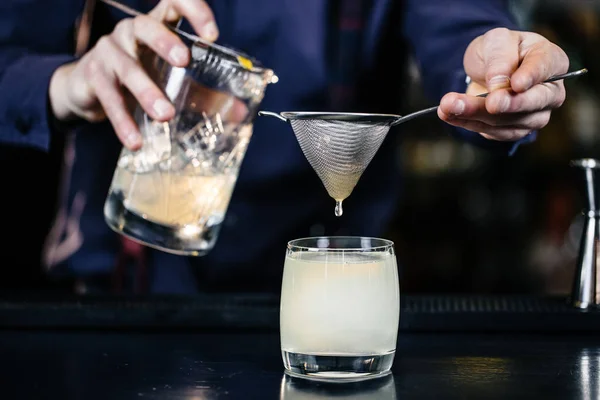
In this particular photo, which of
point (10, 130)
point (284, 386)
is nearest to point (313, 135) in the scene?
point (284, 386)

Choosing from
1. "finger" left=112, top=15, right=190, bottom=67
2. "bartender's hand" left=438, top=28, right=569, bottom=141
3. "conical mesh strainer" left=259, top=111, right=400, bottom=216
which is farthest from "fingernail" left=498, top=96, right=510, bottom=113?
"finger" left=112, top=15, right=190, bottom=67

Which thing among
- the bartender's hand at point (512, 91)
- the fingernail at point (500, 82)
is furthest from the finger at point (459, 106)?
the fingernail at point (500, 82)

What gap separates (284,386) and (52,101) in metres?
0.93

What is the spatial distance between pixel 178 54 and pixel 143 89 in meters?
0.09

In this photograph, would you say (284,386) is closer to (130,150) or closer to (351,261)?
(351,261)

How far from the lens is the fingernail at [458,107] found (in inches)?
45.7

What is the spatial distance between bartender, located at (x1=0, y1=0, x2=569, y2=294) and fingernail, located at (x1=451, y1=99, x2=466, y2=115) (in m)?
0.63

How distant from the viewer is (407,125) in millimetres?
3453

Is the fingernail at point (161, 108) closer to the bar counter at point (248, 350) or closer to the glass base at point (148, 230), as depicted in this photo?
the glass base at point (148, 230)

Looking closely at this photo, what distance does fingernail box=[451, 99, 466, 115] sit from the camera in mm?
1160

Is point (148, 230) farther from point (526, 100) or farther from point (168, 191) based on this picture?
point (526, 100)

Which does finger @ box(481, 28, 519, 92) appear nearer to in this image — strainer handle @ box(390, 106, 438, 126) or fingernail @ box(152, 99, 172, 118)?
strainer handle @ box(390, 106, 438, 126)

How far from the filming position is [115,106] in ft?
4.95

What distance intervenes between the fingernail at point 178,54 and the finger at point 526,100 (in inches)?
20.1
